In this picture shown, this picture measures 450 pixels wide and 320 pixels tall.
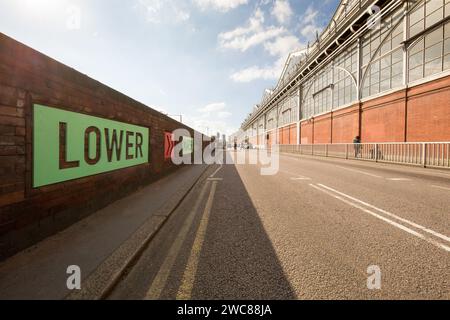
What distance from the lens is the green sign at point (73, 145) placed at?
3.22m

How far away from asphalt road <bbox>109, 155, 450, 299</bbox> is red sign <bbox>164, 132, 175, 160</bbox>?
5575mm

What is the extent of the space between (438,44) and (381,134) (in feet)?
22.9

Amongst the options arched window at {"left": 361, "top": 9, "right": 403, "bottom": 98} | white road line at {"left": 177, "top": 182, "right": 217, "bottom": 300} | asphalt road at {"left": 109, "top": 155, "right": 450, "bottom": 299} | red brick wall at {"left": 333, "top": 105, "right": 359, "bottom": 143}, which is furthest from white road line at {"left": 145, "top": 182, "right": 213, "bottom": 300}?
red brick wall at {"left": 333, "top": 105, "right": 359, "bottom": 143}

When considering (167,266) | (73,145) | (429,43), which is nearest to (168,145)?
(73,145)

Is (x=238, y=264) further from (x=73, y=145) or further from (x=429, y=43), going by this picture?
(x=429, y=43)

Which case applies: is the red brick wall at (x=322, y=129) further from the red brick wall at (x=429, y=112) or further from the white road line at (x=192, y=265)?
the white road line at (x=192, y=265)

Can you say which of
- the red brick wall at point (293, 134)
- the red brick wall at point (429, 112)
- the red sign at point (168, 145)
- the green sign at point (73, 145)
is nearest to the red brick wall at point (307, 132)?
the red brick wall at point (293, 134)

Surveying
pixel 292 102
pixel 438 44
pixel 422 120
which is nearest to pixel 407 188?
pixel 422 120

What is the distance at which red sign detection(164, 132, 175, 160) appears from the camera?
10336 millimetres

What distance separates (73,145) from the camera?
3.92 m

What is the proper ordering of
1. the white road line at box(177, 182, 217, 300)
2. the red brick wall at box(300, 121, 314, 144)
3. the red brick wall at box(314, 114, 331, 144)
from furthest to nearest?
the red brick wall at box(300, 121, 314, 144), the red brick wall at box(314, 114, 331, 144), the white road line at box(177, 182, 217, 300)

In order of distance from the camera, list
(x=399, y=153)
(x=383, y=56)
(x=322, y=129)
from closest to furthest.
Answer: (x=399, y=153) → (x=383, y=56) → (x=322, y=129)

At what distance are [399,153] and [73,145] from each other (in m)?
18.3

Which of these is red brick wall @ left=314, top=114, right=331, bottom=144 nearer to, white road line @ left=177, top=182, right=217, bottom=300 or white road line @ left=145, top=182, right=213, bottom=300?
white road line @ left=177, top=182, right=217, bottom=300
